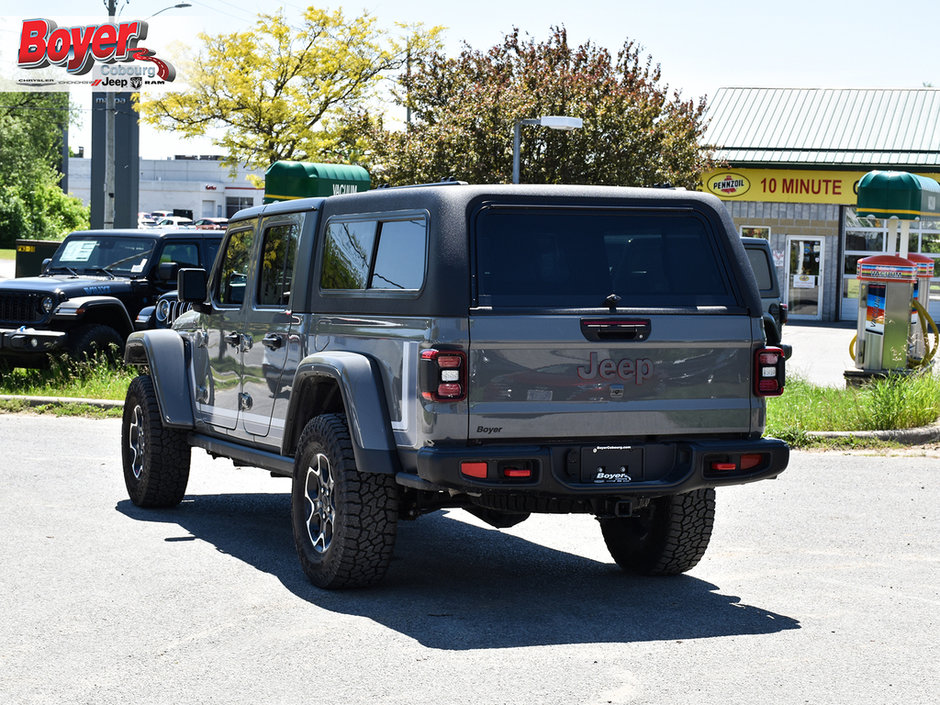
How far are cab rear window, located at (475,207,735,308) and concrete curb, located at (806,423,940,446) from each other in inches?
255

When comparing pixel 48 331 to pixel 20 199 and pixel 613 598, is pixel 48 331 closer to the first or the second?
pixel 613 598

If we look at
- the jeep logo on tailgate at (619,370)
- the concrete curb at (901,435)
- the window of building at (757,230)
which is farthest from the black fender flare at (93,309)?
the window of building at (757,230)

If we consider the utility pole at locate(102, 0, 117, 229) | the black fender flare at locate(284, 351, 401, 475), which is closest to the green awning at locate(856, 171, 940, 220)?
the black fender flare at locate(284, 351, 401, 475)

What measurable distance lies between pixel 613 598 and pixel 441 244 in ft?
6.45

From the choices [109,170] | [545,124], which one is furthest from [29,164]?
[545,124]

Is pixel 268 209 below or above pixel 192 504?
above

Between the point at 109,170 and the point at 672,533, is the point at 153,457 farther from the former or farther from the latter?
the point at 109,170

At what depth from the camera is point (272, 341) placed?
7570 mm

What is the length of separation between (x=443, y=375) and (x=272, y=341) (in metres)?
1.90

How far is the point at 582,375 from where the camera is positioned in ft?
20.2

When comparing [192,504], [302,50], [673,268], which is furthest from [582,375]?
[302,50]

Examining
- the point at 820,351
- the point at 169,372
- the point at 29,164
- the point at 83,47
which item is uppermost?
the point at 83,47

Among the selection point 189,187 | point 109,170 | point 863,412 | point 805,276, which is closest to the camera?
point 863,412

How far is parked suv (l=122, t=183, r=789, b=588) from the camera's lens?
6.04 m
